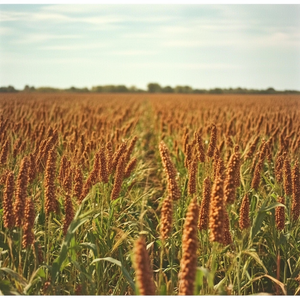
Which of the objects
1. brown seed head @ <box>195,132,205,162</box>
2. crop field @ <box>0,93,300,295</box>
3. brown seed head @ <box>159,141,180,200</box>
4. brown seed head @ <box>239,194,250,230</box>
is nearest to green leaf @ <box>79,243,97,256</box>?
crop field @ <box>0,93,300,295</box>

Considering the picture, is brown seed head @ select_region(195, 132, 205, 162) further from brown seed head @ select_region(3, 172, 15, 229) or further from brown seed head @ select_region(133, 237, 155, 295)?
brown seed head @ select_region(133, 237, 155, 295)

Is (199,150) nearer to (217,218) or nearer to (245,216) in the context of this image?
(245,216)

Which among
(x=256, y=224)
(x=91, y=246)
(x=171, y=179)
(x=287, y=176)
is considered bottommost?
(x=91, y=246)

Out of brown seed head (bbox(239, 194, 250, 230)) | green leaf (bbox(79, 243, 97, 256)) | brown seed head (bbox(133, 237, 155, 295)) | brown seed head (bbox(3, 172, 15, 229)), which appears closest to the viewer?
brown seed head (bbox(133, 237, 155, 295))

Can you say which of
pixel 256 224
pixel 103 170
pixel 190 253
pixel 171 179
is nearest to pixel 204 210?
pixel 171 179

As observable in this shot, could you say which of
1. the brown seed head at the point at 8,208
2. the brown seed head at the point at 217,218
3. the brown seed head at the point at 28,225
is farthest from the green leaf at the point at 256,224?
the brown seed head at the point at 8,208

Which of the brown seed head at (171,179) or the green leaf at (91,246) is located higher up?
the brown seed head at (171,179)

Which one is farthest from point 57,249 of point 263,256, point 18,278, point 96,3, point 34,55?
point 96,3

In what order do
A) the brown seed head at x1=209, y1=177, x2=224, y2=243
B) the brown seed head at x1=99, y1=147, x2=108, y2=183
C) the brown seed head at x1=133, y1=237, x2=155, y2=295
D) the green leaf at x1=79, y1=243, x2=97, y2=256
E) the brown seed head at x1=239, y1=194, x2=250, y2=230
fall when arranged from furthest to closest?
the brown seed head at x1=99, y1=147, x2=108, y2=183 → the green leaf at x1=79, y1=243, x2=97, y2=256 → the brown seed head at x1=239, y1=194, x2=250, y2=230 → the brown seed head at x1=209, y1=177, x2=224, y2=243 → the brown seed head at x1=133, y1=237, x2=155, y2=295

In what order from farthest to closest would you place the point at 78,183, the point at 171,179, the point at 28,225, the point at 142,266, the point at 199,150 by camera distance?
the point at 199,150 < the point at 78,183 < the point at 171,179 < the point at 28,225 < the point at 142,266

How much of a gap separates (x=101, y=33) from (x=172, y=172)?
7.23ft

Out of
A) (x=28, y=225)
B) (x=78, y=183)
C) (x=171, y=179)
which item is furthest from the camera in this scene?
(x=78, y=183)

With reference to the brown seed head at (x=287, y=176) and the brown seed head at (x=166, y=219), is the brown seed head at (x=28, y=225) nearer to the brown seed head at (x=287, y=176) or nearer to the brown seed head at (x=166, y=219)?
the brown seed head at (x=166, y=219)

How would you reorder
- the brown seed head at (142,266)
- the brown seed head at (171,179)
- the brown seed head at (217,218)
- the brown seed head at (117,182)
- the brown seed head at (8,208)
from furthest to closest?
the brown seed head at (117,182)
the brown seed head at (171,179)
the brown seed head at (8,208)
the brown seed head at (217,218)
the brown seed head at (142,266)
